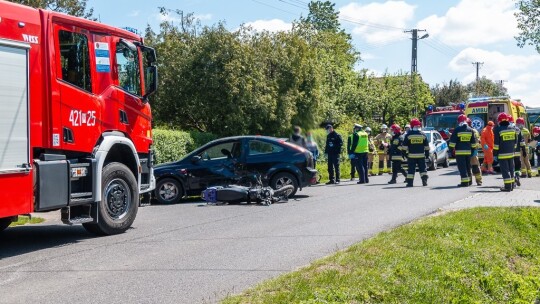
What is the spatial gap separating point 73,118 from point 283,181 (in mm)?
7100

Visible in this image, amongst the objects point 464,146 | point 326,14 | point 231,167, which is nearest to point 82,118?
point 231,167

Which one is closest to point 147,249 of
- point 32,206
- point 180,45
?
point 32,206

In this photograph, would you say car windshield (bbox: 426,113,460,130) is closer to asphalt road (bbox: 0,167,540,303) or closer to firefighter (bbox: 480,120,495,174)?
firefighter (bbox: 480,120,495,174)

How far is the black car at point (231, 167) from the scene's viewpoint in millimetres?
15656

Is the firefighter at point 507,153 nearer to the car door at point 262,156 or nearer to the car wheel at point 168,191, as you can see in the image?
the car door at point 262,156

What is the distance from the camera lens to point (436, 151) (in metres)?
27.0

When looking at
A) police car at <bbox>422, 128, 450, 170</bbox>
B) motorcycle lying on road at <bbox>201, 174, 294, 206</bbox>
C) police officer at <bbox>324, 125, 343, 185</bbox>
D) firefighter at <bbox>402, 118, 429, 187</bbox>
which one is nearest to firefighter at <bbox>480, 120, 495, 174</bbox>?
police car at <bbox>422, 128, 450, 170</bbox>

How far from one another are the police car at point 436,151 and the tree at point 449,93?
4932 centimetres

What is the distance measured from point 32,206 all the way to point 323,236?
13.4ft

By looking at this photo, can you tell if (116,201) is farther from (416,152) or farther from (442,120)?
(442,120)

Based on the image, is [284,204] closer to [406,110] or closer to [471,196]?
[471,196]

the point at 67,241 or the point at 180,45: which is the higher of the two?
the point at 180,45

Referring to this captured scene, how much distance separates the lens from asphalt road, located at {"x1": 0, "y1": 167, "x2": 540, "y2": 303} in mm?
6832

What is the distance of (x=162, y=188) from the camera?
15.7 metres
